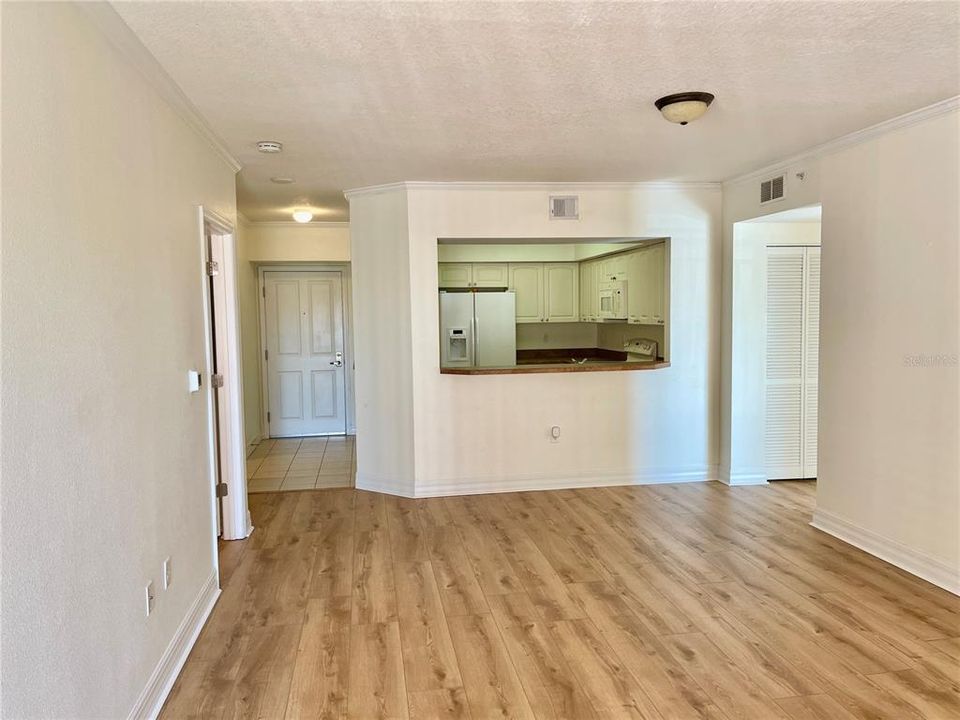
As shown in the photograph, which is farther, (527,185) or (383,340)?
(383,340)

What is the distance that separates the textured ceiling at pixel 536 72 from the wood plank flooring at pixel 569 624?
2.43 m

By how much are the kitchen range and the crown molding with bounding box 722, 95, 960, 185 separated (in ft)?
3.34

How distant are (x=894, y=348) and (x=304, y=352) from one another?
5.99 meters

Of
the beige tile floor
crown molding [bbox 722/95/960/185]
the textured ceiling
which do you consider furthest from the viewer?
the beige tile floor

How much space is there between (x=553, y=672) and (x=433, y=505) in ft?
7.88

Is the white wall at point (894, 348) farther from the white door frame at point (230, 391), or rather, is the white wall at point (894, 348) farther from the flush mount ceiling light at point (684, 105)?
the white door frame at point (230, 391)

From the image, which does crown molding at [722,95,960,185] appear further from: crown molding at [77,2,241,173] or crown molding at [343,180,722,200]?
crown molding at [77,2,241,173]

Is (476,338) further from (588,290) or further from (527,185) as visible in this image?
(527,185)

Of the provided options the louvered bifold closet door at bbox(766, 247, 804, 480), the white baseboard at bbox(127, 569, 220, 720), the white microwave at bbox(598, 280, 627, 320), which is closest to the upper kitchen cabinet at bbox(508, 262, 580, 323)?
the white microwave at bbox(598, 280, 627, 320)

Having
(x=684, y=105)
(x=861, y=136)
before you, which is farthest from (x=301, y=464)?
(x=861, y=136)

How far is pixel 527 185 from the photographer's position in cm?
505

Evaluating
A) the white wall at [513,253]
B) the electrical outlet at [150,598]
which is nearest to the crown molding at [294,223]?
the white wall at [513,253]

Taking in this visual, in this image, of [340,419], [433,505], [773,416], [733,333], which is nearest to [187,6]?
[433,505]

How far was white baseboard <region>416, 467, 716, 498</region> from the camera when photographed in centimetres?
517
